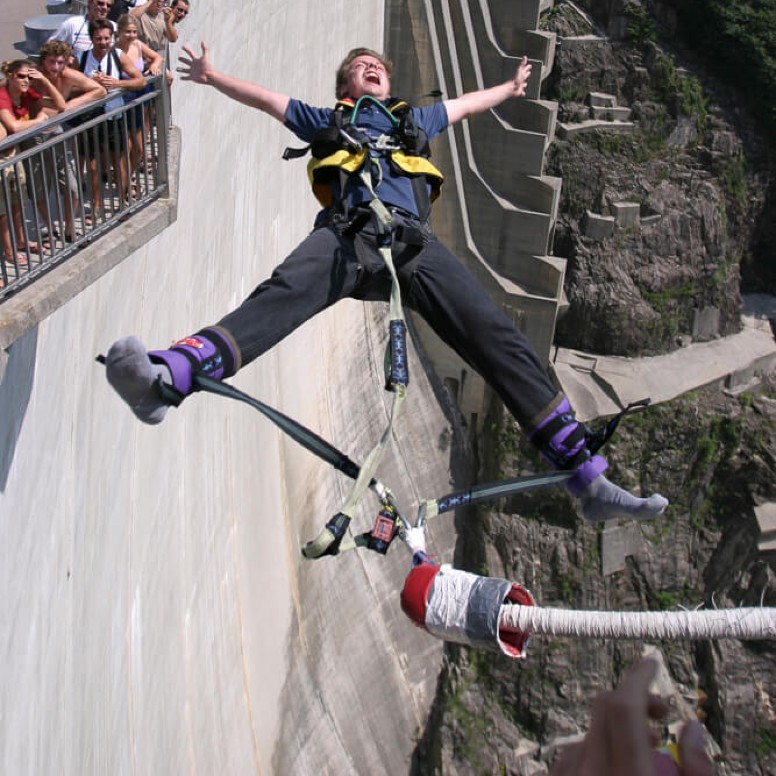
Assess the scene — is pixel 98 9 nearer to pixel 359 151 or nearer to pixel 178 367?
pixel 359 151

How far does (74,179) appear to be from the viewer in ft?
17.5

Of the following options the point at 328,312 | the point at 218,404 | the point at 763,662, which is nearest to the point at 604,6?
the point at 328,312

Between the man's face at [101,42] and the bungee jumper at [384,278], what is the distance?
771 mm

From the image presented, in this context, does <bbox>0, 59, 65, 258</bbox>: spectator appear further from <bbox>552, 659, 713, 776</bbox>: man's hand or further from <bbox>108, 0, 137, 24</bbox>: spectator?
<bbox>552, 659, 713, 776</bbox>: man's hand

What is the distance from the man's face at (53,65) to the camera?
5011 mm

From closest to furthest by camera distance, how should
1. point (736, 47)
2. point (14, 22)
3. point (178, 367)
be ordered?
point (178, 367)
point (14, 22)
point (736, 47)

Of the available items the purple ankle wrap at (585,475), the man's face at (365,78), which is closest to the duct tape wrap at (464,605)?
the purple ankle wrap at (585,475)

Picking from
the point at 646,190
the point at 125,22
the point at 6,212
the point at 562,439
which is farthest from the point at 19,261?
the point at 646,190

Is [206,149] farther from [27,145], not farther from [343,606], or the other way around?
[343,606]

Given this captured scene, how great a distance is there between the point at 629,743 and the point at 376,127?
4.10 m

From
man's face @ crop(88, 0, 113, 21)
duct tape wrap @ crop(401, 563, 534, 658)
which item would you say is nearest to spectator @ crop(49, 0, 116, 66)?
man's face @ crop(88, 0, 113, 21)

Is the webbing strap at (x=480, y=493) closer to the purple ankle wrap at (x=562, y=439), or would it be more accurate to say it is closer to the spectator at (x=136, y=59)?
the purple ankle wrap at (x=562, y=439)

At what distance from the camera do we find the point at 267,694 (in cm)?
1161

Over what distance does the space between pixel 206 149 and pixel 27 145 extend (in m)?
4.13
